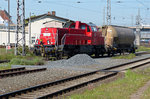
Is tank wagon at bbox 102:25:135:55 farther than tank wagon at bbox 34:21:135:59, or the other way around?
tank wagon at bbox 102:25:135:55

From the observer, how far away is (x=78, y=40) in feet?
77.9

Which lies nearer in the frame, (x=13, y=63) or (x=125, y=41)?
(x=13, y=63)

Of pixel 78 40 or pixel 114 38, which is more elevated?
pixel 114 38

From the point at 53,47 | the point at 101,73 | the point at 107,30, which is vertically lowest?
the point at 101,73

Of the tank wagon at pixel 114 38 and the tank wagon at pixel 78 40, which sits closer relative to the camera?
the tank wagon at pixel 78 40

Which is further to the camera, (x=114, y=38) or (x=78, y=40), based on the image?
(x=114, y=38)

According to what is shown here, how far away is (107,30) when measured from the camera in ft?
97.6

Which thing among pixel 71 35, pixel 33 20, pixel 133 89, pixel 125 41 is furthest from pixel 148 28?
pixel 133 89

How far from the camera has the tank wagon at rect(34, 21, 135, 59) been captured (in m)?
22.1

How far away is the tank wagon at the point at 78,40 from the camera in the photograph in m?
22.1

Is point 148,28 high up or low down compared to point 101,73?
up

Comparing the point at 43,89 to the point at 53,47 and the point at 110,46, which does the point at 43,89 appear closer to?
the point at 53,47

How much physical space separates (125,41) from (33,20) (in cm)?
2239

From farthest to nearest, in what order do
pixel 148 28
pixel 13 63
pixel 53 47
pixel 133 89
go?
pixel 148 28, pixel 53 47, pixel 13 63, pixel 133 89
